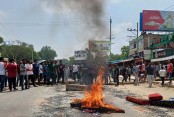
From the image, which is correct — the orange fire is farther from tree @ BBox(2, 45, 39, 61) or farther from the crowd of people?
tree @ BBox(2, 45, 39, 61)

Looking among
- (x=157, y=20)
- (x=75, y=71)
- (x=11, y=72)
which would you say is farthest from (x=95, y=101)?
(x=157, y=20)

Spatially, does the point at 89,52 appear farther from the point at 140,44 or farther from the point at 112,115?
the point at 140,44

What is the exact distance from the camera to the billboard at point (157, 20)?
5222cm

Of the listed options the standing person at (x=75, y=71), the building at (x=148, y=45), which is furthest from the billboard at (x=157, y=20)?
the standing person at (x=75, y=71)

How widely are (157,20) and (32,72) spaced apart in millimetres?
36023

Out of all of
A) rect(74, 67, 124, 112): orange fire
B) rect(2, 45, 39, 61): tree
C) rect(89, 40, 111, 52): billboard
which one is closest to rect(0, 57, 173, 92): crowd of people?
rect(89, 40, 111, 52): billboard

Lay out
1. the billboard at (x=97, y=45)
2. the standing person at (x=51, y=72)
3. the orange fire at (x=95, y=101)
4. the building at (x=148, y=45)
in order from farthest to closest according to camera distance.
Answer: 1. the building at (x=148, y=45)
2. the standing person at (x=51, y=72)
3. the billboard at (x=97, y=45)
4. the orange fire at (x=95, y=101)

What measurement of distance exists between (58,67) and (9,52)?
275ft

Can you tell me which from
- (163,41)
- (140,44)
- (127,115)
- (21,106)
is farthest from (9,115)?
(140,44)

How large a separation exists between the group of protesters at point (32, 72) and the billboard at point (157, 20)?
29.1 m

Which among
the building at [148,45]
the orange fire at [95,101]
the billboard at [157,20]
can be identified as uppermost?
the billboard at [157,20]

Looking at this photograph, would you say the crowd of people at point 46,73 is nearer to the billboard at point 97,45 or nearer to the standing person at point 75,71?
the standing person at point 75,71

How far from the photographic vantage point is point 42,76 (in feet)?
80.6

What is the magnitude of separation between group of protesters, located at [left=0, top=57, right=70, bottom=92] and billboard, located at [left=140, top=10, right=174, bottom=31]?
95.5ft
